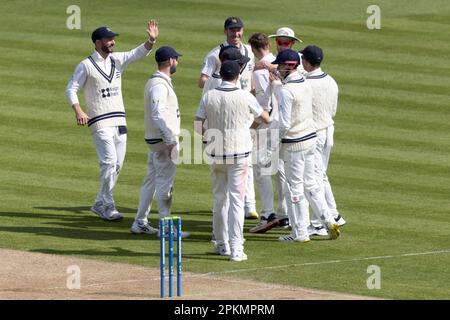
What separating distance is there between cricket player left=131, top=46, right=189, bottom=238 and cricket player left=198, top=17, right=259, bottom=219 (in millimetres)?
927

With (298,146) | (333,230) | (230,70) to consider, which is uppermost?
(230,70)

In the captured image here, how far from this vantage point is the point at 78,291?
1204cm

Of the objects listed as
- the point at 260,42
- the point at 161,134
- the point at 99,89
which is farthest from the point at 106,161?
the point at 260,42

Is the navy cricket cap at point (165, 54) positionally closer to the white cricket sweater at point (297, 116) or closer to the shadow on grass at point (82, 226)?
the white cricket sweater at point (297, 116)

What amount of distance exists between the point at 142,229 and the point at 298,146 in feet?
7.09

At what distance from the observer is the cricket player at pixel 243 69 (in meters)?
15.6

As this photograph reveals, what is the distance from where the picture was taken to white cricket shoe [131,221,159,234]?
14914mm

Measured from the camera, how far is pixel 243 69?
15.5 metres

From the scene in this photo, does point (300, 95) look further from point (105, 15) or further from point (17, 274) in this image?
point (105, 15)

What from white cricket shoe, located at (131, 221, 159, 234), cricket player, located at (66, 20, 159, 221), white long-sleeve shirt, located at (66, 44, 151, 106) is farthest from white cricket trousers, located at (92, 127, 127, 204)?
white cricket shoe, located at (131, 221, 159, 234)

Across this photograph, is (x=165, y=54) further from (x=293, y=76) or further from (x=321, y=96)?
(x=321, y=96)

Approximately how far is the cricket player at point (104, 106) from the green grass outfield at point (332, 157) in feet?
1.45

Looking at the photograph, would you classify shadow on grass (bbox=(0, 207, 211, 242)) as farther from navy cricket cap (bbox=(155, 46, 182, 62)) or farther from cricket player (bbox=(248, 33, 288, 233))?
navy cricket cap (bbox=(155, 46, 182, 62))
